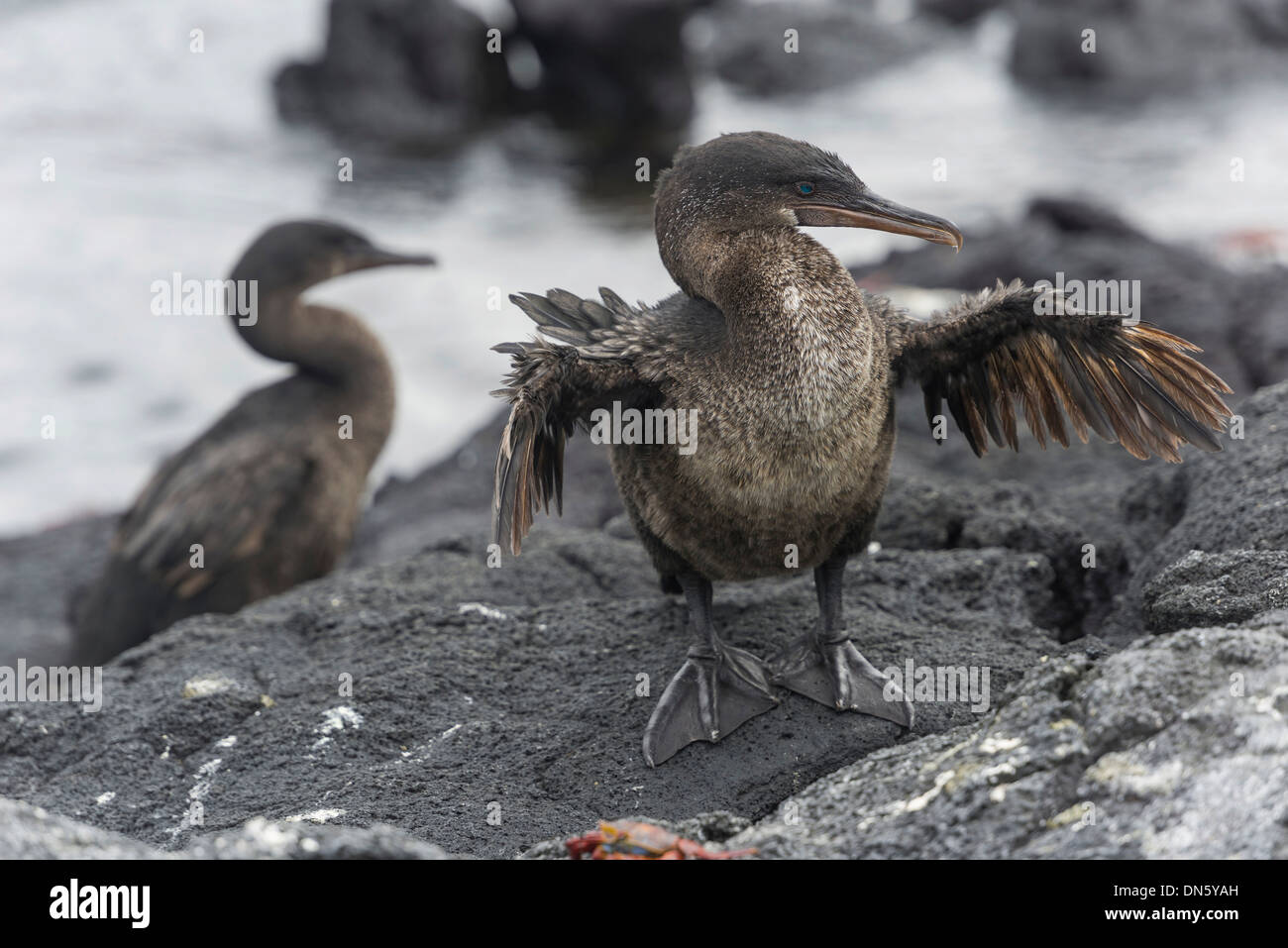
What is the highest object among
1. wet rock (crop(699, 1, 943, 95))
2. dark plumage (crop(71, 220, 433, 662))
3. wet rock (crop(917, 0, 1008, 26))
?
wet rock (crop(917, 0, 1008, 26))

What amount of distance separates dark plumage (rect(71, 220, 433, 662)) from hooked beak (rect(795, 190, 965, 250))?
4158 millimetres

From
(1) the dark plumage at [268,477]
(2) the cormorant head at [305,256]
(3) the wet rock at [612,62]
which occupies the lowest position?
(1) the dark plumage at [268,477]

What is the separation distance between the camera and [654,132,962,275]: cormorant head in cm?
388

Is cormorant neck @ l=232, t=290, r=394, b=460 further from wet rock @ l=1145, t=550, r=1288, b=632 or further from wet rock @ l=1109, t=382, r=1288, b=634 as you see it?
wet rock @ l=1145, t=550, r=1288, b=632

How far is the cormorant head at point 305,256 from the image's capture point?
24.7 feet

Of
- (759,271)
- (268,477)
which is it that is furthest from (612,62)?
(759,271)

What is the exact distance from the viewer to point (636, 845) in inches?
106

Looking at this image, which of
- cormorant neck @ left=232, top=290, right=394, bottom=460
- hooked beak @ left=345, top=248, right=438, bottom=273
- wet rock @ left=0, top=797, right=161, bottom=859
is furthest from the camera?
hooked beak @ left=345, top=248, right=438, bottom=273

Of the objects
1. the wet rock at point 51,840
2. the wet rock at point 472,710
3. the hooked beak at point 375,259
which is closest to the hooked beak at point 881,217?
the wet rock at point 472,710

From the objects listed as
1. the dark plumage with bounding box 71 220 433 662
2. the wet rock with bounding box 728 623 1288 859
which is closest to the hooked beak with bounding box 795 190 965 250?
the wet rock with bounding box 728 623 1288 859

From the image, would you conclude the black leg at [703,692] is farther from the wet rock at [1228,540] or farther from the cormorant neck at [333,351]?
the cormorant neck at [333,351]

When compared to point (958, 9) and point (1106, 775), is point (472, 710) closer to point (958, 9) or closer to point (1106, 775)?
point (1106, 775)

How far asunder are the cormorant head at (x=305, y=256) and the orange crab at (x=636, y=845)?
5.42m

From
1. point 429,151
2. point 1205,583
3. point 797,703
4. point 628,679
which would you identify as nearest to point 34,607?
point 628,679
